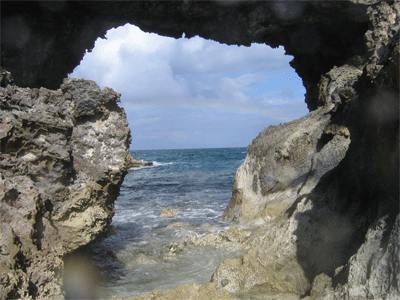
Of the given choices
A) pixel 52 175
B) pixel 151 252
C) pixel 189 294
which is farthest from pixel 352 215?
pixel 151 252

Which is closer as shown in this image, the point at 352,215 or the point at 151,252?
the point at 352,215

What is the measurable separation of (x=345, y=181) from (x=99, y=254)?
3.71 meters

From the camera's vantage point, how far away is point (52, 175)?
369cm

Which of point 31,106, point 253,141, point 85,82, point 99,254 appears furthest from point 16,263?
point 253,141

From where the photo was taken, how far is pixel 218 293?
11.0ft

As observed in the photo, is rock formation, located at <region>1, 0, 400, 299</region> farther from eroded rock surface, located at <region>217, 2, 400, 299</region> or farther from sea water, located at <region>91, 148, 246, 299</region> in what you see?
sea water, located at <region>91, 148, 246, 299</region>

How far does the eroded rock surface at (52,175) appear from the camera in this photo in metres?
2.84

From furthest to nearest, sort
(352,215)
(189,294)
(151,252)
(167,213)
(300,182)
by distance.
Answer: (167,213)
(300,182)
(151,252)
(352,215)
(189,294)

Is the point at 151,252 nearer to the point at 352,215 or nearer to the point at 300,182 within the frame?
the point at 300,182

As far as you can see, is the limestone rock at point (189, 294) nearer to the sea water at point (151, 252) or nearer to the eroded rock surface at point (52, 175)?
the sea water at point (151, 252)

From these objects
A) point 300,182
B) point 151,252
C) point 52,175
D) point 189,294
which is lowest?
point 151,252

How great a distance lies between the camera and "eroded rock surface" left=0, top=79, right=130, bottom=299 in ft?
9.33

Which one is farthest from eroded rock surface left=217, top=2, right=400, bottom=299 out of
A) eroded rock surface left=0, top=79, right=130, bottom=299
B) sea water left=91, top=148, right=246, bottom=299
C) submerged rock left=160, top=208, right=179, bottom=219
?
submerged rock left=160, top=208, right=179, bottom=219

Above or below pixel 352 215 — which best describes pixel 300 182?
above
